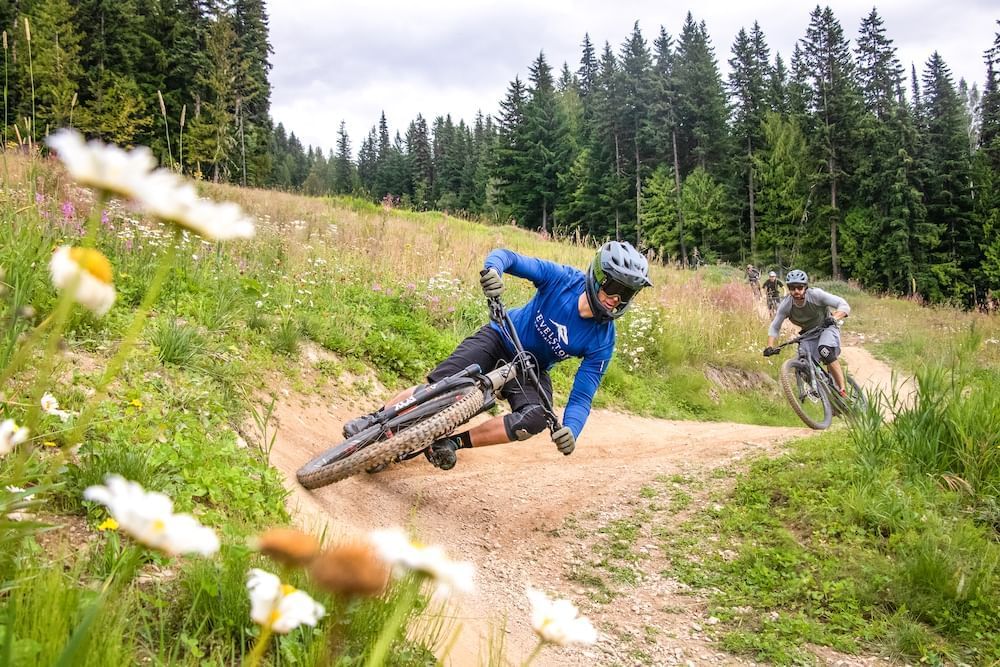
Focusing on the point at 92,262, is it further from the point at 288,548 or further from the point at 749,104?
the point at 749,104

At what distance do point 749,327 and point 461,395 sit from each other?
380 inches

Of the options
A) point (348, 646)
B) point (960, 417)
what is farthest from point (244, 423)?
point (960, 417)

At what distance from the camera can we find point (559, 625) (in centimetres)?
79

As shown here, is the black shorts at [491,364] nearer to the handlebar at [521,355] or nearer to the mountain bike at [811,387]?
the handlebar at [521,355]

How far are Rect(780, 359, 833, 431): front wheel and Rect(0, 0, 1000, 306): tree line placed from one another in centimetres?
2119

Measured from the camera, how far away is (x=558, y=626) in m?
0.79

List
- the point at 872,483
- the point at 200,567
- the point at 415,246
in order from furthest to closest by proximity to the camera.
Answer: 1. the point at 415,246
2. the point at 872,483
3. the point at 200,567

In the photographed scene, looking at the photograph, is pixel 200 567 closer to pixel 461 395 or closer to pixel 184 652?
pixel 184 652

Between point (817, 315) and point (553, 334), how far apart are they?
576cm

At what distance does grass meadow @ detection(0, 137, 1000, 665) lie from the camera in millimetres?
1334

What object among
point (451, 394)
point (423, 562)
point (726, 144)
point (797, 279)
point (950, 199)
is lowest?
point (451, 394)

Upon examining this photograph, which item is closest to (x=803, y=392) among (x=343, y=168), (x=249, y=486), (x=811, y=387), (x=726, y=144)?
(x=811, y=387)

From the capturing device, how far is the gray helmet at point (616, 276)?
447 cm

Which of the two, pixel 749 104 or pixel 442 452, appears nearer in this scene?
pixel 442 452
